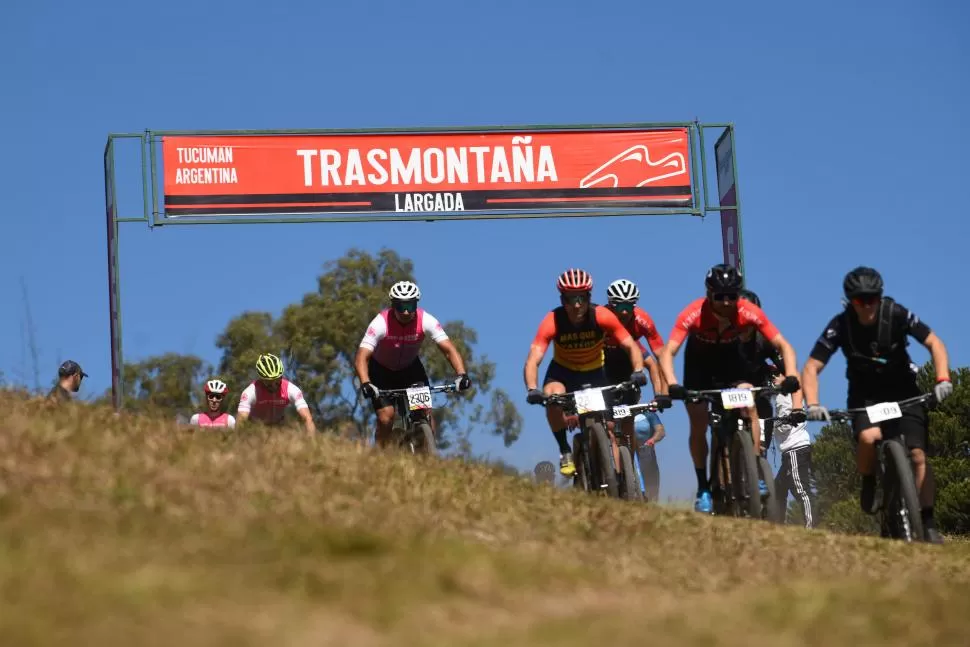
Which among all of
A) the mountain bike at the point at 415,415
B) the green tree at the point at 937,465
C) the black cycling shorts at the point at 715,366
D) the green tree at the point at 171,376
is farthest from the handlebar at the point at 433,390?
the green tree at the point at 171,376

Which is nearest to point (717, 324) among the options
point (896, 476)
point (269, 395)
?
point (896, 476)

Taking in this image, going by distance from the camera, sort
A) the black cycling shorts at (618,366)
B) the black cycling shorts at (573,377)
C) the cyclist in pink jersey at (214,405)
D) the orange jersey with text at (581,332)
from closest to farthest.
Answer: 1. the orange jersey with text at (581,332)
2. the black cycling shorts at (573,377)
3. the black cycling shorts at (618,366)
4. the cyclist in pink jersey at (214,405)

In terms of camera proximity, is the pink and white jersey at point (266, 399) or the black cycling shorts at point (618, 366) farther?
the pink and white jersey at point (266, 399)

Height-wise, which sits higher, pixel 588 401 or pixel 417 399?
pixel 417 399

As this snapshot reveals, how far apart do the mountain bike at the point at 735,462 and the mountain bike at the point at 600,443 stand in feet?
2.57

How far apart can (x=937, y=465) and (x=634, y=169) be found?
6940 mm

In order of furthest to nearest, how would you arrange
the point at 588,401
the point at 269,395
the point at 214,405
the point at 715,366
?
the point at 214,405
the point at 269,395
the point at 715,366
the point at 588,401

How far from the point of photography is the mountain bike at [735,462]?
1407 cm

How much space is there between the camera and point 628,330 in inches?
674

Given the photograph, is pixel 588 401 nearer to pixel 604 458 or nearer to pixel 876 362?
pixel 604 458

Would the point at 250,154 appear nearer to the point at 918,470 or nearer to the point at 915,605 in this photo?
the point at 918,470

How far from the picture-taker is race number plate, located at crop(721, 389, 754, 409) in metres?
14.1

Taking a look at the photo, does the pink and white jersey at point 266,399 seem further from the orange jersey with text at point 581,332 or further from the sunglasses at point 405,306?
the orange jersey with text at point 581,332

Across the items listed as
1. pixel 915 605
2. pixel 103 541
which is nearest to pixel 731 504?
pixel 915 605
